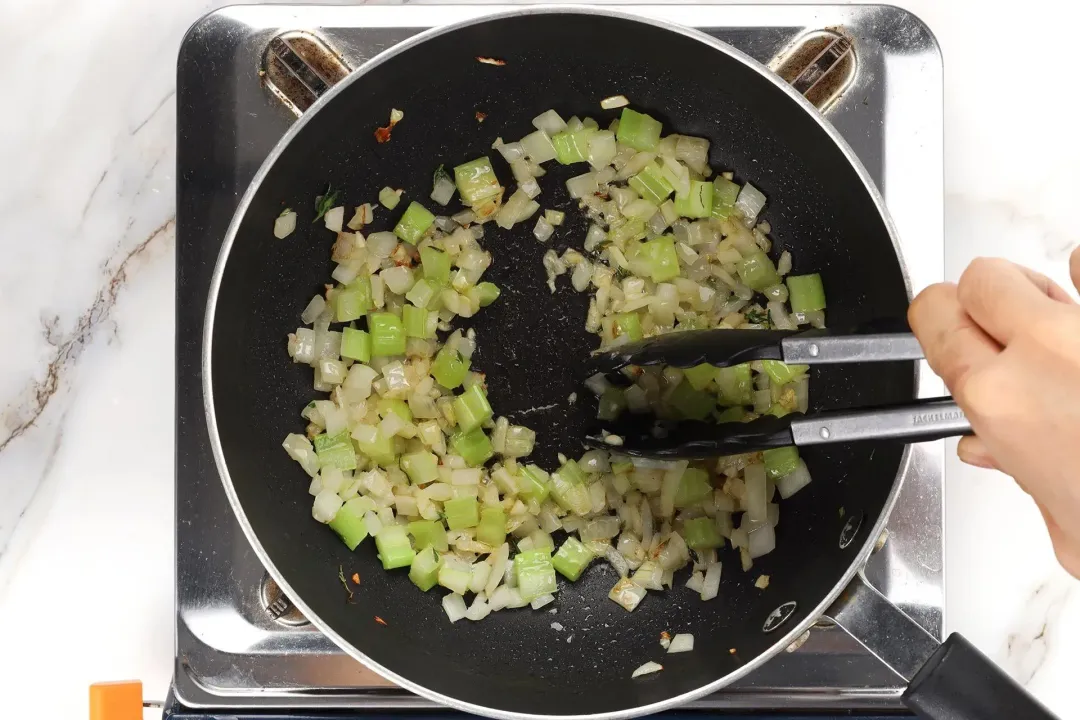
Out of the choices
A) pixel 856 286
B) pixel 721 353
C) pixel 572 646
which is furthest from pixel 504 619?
pixel 856 286

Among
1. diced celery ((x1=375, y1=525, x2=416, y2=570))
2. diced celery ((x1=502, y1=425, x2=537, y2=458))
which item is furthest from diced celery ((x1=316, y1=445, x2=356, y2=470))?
diced celery ((x1=502, y1=425, x2=537, y2=458))

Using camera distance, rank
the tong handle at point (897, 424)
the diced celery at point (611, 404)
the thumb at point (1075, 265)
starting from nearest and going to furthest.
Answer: the thumb at point (1075, 265)
the tong handle at point (897, 424)
the diced celery at point (611, 404)

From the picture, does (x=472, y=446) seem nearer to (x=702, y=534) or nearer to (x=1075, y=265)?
(x=702, y=534)

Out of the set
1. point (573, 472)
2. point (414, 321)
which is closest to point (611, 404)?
point (573, 472)

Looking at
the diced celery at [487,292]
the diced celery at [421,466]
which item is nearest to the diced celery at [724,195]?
the diced celery at [487,292]

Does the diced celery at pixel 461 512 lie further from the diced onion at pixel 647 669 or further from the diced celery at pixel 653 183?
the diced celery at pixel 653 183

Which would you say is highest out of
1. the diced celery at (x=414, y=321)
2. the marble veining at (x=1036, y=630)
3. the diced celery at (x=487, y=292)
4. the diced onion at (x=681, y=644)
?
the diced celery at (x=487, y=292)

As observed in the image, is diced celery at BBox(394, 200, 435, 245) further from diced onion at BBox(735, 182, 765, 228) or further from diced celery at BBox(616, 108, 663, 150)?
diced onion at BBox(735, 182, 765, 228)

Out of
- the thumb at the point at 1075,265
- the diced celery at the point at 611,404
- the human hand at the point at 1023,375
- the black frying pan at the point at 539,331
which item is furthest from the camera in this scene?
the diced celery at the point at 611,404
